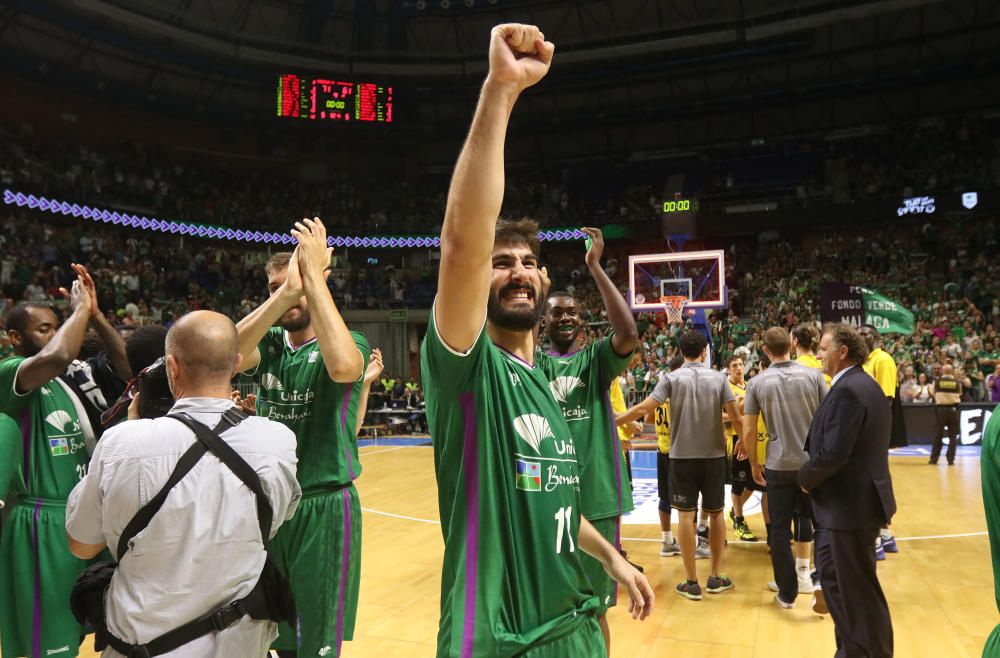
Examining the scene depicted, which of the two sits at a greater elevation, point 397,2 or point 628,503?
point 397,2

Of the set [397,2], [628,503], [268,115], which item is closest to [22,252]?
[268,115]

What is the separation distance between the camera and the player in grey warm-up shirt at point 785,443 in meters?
5.14

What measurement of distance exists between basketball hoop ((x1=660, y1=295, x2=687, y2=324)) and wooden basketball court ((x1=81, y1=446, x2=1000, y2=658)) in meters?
5.98

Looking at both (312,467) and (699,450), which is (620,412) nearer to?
(699,450)

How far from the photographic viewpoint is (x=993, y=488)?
203 centimetres

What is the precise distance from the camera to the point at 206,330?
2.15 meters

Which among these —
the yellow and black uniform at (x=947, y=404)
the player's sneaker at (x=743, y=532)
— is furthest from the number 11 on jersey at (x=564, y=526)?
the yellow and black uniform at (x=947, y=404)

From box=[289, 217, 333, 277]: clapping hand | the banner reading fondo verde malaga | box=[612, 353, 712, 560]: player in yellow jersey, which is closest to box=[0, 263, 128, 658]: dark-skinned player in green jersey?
box=[289, 217, 333, 277]: clapping hand

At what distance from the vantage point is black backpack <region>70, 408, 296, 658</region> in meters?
1.94

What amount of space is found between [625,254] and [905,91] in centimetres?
1155

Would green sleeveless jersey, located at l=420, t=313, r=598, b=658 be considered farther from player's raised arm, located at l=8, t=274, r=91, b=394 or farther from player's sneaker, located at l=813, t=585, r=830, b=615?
player's sneaker, located at l=813, t=585, r=830, b=615

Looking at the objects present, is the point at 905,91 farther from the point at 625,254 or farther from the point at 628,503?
the point at 628,503

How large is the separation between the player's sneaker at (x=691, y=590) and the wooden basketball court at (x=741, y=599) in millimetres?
82

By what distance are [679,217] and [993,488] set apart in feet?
69.1
